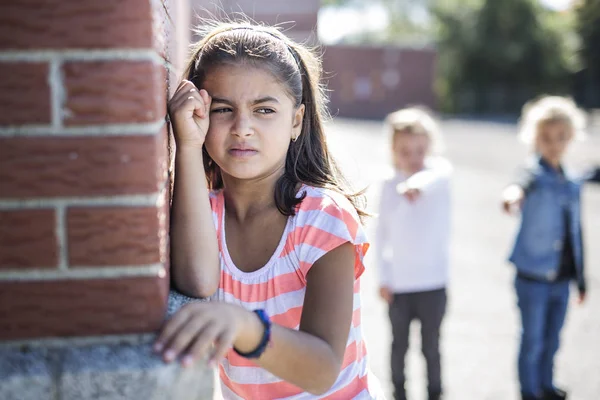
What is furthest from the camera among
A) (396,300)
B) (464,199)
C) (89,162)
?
(464,199)

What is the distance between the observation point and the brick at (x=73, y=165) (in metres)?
1.02

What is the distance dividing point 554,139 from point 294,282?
10.0ft

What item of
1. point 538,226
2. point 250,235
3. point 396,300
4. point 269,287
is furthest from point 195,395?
point 538,226

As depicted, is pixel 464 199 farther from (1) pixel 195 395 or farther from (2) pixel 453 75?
(2) pixel 453 75

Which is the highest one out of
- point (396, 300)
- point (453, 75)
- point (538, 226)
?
point (453, 75)

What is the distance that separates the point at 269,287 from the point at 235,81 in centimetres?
50

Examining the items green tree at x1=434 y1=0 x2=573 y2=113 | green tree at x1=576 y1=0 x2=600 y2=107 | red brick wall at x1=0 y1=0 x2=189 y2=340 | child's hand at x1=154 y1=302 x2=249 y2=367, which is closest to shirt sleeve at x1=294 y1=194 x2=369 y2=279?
child's hand at x1=154 y1=302 x2=249 y2=367

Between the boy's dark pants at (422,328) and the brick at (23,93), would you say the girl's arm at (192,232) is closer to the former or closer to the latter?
the brick at (23,93)

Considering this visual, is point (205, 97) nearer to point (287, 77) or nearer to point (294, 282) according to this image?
point (287, 77)

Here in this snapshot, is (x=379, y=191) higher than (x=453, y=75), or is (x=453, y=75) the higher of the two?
(x=453, y=75)

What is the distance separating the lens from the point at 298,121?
184cm

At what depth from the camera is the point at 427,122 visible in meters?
4.27

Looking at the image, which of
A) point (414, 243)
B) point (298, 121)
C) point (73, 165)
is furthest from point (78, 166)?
point (414, 243)

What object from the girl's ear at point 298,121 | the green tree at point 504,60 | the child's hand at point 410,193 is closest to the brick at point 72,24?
the girl's ear at point 298,121
